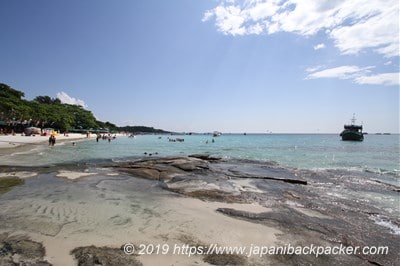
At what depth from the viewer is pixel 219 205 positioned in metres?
11.5

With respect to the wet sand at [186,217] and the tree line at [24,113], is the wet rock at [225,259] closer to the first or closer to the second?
the wet sand at [186,217]

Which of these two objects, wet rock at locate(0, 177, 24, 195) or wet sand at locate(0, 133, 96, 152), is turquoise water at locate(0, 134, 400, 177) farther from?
wet rock at locate(0, 177, 24, 195)

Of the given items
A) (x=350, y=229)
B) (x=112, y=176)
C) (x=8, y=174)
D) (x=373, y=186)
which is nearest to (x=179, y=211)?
(x=350, y=229)

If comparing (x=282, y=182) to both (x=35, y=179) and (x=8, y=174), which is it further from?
(x=8, y=174)

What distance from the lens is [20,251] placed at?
21.2 feet

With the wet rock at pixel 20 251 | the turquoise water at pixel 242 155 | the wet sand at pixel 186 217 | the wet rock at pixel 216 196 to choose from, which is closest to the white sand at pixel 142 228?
the wet sand at pixel 186 217

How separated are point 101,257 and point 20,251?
193cm

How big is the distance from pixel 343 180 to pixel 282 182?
5957mm

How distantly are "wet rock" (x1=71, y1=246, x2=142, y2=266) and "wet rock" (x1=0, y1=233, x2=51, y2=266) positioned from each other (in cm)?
69

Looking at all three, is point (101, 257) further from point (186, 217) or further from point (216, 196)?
point (216, 196)

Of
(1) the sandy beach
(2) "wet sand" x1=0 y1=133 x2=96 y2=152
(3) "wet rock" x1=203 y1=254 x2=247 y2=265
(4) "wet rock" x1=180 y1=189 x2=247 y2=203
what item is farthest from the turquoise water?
(3) "wet rock" x1=203 y1=254 x2=247 y2=265

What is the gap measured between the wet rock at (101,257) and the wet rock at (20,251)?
69 centimetres

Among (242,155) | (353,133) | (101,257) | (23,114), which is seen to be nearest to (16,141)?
(23,114)

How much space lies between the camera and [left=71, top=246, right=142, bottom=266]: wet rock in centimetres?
609
